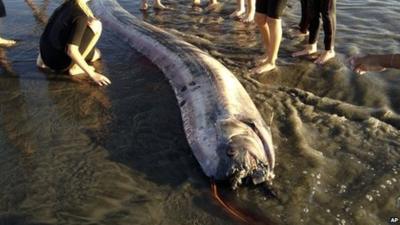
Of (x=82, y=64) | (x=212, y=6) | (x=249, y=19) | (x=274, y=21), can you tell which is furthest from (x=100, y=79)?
(x=212, y=6)

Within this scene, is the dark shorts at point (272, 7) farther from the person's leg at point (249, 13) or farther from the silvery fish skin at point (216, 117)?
the person's leg at point (249, 13)

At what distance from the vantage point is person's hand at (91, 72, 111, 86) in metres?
6.62

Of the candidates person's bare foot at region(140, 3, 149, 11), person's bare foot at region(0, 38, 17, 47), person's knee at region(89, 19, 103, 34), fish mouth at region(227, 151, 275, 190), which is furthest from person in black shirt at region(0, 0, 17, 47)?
fish mouth at region(227, 151, 275, 190)

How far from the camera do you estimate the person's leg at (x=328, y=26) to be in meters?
6.95

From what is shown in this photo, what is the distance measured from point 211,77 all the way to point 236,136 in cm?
138

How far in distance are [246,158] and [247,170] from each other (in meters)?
0.11

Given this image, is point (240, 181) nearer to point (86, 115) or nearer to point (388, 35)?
point (86, 115)

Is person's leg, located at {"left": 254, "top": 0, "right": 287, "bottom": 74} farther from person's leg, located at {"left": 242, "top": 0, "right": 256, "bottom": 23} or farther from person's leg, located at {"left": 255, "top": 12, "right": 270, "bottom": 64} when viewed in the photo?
person's leg, located at {"left": 242, "top": 0, "right": 256, "bottom": 23}

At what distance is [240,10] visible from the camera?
9.48 meters

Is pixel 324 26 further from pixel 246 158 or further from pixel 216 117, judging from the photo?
pixel 246 158

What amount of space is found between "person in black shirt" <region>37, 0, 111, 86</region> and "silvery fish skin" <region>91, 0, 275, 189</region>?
3.16 ft

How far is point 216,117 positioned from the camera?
5027 millimetres

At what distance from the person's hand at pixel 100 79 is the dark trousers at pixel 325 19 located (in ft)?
10.5

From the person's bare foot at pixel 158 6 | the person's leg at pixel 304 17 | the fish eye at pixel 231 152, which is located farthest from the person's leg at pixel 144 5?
the fish eye at pixel 231 152
